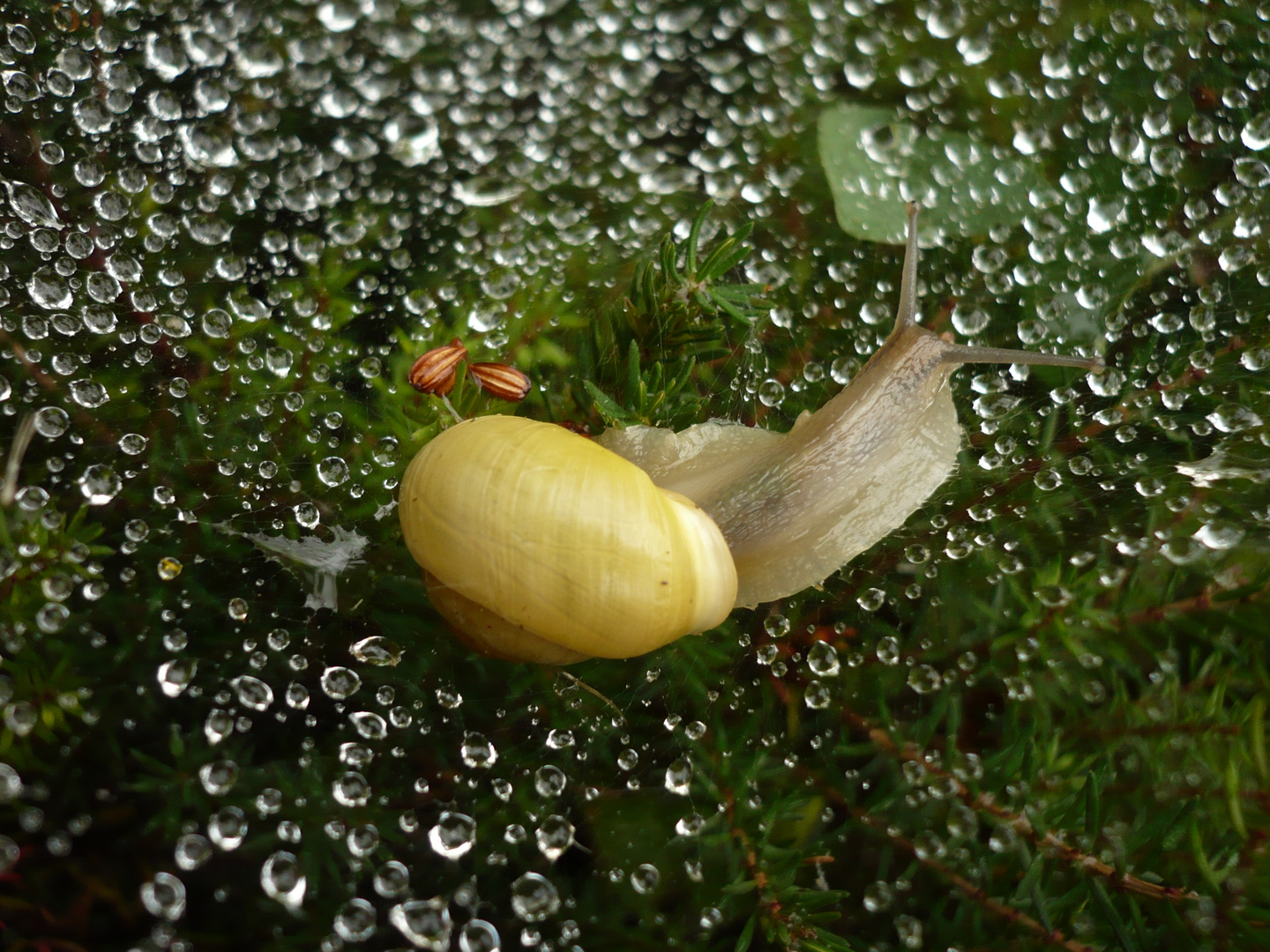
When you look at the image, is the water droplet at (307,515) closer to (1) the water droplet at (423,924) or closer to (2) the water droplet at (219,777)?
(2) the water droplet at (219,777)

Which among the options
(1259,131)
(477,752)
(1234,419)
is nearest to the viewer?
(477,752)

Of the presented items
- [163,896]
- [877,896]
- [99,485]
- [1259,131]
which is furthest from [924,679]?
[1259,131]

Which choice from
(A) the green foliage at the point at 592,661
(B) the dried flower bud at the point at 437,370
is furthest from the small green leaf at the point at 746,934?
(B) the dried flower bud at the point at 437,370

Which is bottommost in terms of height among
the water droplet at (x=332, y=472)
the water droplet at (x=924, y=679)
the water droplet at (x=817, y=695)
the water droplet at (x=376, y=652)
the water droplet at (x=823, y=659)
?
the water droplet at (x=817, y=695)

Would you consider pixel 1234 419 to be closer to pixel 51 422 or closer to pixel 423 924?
pixel 423 924

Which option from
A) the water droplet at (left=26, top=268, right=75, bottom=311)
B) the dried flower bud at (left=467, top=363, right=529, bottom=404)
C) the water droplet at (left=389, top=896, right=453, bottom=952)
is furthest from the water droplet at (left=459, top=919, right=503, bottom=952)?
the water droplet at (left=26, top=268, right=75, bottom=311)

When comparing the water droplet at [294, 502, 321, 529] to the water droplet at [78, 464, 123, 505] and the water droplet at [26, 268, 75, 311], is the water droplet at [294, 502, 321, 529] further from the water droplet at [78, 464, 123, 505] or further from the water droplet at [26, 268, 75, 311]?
the water droplet at [26, 268, 75, 311]

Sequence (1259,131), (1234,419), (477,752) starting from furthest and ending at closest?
(1259,131) → (1234,419) → (477,752)
